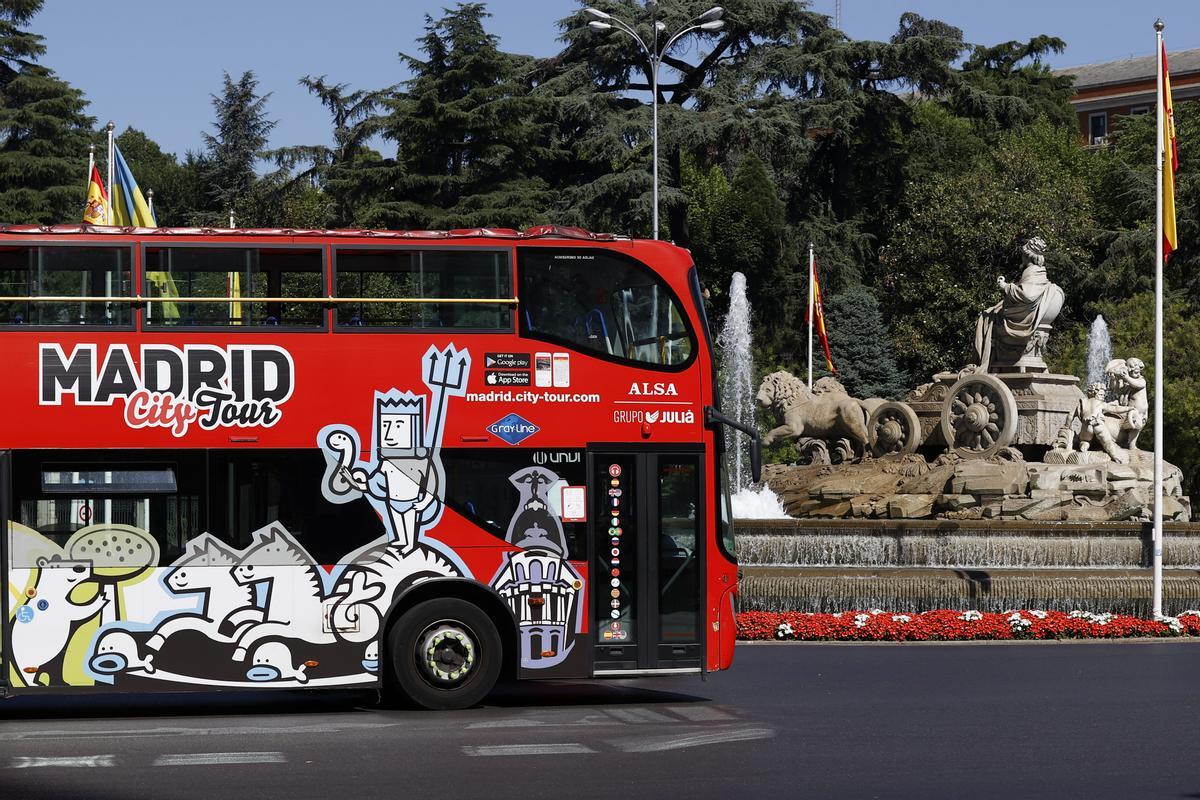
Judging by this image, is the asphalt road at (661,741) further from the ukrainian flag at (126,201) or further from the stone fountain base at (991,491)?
the ukrainian flag at (126,201)

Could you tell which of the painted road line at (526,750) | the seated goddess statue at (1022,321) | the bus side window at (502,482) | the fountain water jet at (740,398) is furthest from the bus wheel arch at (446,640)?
the seated goddess statue at (1022,321)

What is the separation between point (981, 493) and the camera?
28.5 metres

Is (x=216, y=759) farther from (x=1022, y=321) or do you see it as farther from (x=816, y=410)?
(x=816, y=410)

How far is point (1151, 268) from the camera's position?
58625 millimetres

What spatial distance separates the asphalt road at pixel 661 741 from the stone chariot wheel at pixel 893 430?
1353 centimetres

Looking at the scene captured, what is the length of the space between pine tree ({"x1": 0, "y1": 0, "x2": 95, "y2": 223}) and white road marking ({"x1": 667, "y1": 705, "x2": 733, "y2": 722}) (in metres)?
48.3

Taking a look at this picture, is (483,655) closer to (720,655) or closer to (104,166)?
(720,655)

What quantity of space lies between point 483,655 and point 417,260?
10.7ft

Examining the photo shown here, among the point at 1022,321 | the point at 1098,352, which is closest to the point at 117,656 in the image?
the point at 1022,321

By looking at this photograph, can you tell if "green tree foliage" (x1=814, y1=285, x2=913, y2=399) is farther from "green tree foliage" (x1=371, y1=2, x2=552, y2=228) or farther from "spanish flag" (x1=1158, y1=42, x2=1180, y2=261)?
"spanish flag" (x1=1158, y1=42, x2=1180, y2=261)

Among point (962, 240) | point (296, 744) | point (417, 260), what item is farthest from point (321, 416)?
point (962, 240)

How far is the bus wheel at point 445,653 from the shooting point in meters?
14.1

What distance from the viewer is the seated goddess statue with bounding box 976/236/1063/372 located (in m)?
30.0

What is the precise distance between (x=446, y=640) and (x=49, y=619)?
10.2 feet
